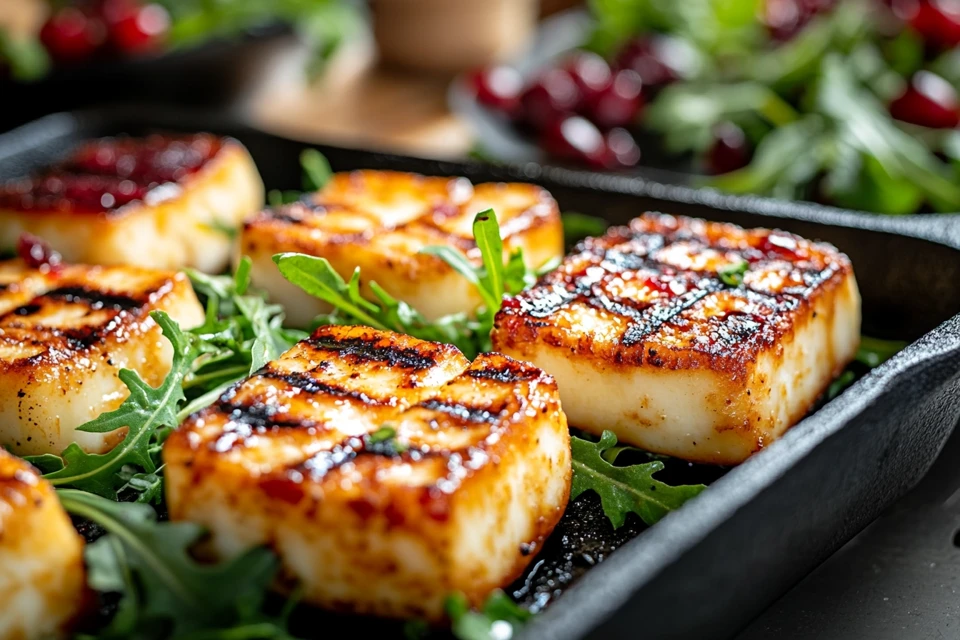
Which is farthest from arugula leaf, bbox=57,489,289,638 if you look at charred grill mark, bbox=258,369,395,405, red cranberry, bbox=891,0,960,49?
red cranberry, bbox=891,0,960,49

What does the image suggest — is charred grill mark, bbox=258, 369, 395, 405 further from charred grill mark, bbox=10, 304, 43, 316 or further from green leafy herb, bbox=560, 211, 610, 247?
green leafy herb, bbox=560, 211, 610, 247

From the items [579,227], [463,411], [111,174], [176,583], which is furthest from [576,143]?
[176,583]

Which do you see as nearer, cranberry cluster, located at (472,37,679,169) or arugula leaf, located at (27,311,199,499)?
arugula leaf, located at (27,311,199,499)

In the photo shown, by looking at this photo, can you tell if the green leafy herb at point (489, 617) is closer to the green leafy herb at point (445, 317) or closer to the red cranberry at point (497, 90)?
the green leafy herb at point (445, 317)

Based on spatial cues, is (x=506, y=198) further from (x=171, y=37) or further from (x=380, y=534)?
(x=171, y=37)

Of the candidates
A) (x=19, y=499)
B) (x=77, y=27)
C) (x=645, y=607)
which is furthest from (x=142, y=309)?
(x=77, y=27)

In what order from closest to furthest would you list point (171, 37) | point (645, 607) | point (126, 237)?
point (645, 607)
point (126, 237)
point (171, 37)

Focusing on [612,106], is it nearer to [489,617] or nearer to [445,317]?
[445,317]
